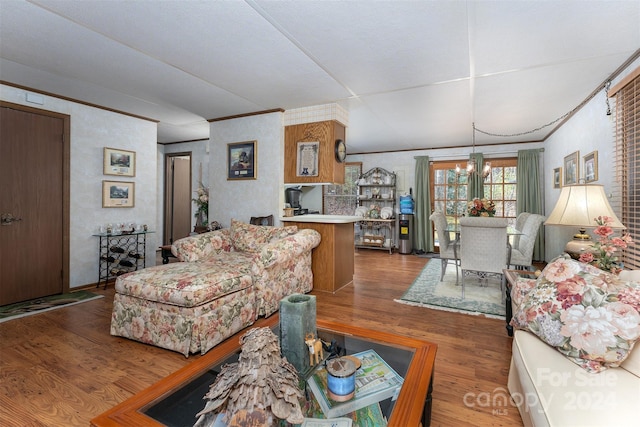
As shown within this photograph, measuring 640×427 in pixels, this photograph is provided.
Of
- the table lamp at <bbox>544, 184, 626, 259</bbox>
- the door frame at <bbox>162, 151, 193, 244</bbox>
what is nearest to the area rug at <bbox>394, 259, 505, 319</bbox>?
the table lamp at <bbox>544, 184, 626, 259</bbox>

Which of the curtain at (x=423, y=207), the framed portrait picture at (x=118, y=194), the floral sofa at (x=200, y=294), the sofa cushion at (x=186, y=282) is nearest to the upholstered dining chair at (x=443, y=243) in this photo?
the floral sofa at (x=200, y=294)

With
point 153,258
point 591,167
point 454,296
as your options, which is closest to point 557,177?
point 591,167

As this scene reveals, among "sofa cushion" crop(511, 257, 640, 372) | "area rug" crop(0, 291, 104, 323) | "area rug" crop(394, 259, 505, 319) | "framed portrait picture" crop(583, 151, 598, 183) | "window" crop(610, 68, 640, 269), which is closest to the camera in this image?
"sofa cushion" crop(511, 257, 640, 372)

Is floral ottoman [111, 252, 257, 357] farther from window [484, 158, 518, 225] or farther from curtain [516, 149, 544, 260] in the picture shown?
window [484, 158, 518, 225]

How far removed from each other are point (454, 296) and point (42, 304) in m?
4.50

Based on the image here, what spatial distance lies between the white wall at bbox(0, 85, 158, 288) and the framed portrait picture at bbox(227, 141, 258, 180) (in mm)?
1378

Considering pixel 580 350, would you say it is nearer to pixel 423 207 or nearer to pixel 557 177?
pixel 557 177

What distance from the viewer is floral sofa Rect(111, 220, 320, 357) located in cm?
211

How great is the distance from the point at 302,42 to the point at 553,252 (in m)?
5.00

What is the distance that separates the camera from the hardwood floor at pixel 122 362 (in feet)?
5.14

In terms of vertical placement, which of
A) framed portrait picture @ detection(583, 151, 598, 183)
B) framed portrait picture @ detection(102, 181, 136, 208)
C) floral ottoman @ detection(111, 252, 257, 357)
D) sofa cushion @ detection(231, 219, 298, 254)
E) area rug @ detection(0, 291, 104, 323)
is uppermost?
framed portrait picture @ detection(583, 151, 598, 183)

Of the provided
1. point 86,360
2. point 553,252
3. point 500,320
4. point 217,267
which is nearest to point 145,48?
point 217,267

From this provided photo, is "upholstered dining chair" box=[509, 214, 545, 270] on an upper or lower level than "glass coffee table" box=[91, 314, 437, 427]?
upper

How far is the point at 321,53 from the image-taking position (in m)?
2.50
